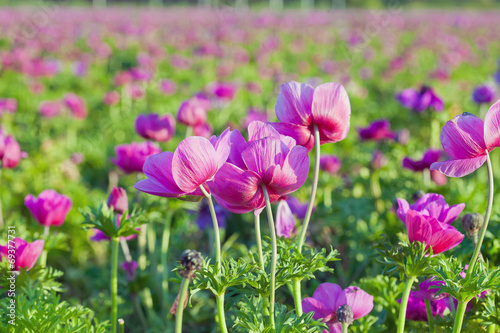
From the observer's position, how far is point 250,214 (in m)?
2.93

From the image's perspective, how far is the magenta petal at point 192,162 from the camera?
0.91 m

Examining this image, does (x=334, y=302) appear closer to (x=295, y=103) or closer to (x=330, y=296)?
(x=330, y=296)

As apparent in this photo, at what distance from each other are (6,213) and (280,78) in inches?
113

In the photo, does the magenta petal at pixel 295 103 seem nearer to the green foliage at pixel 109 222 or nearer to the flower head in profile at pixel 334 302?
the flower head in profile at pixel 334 302

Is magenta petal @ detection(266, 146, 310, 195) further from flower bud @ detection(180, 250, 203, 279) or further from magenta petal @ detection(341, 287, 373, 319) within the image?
magenta petal @ detection(341, 287, 373, 319)

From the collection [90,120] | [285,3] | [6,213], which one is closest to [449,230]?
[6,213]

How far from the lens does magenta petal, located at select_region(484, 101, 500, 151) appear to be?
93cm

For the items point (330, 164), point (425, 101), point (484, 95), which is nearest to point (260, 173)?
point (330, 164)

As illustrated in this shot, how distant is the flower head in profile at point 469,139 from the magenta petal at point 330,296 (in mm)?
413

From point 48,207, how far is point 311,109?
1.08 meters

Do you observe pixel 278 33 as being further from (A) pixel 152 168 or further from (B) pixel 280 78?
(A) pixel 152 168

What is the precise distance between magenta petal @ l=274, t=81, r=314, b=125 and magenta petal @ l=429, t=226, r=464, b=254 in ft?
1.30

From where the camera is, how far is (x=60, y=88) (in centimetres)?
672

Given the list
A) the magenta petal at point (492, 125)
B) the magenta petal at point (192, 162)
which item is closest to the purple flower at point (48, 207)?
the magenta petal at point (192, 162)
